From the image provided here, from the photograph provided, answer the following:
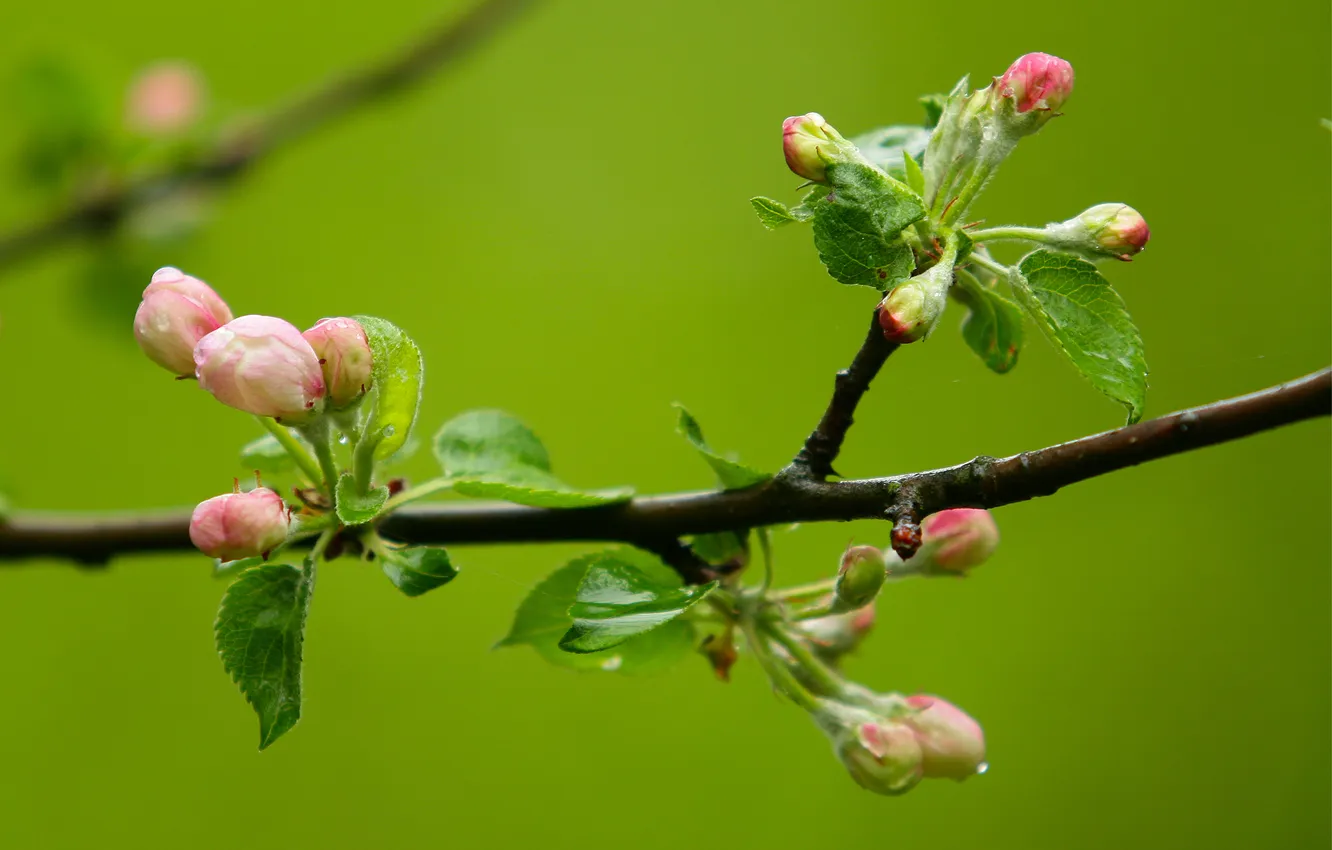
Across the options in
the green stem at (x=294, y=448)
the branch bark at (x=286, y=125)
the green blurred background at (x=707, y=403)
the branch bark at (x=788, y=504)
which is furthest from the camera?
the green blurred background at (x=707, y=403)

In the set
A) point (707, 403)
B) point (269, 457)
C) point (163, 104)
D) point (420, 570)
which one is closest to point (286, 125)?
point (163, 104)

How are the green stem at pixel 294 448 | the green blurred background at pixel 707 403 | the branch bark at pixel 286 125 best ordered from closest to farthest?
the green stem at pixel 294 448
the branch bark at pixel 286 125
the green blurred background at pixel 707 403

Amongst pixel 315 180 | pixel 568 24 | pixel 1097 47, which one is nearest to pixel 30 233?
pixel 315 180

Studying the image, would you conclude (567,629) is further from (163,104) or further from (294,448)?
(163,104)

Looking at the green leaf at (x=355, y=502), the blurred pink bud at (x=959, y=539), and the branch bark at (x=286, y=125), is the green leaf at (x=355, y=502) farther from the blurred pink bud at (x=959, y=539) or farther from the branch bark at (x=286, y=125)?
the branch bark at (x=286, y=125)

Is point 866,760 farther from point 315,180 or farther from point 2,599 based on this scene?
point 315,180

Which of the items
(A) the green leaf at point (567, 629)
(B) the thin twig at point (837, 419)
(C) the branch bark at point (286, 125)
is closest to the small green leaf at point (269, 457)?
(A) the green leaf at point (567, 629)

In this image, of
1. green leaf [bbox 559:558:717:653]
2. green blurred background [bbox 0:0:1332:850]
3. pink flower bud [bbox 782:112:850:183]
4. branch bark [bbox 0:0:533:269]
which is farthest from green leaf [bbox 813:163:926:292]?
green blurred background [bbox 0:0:1332:850]
